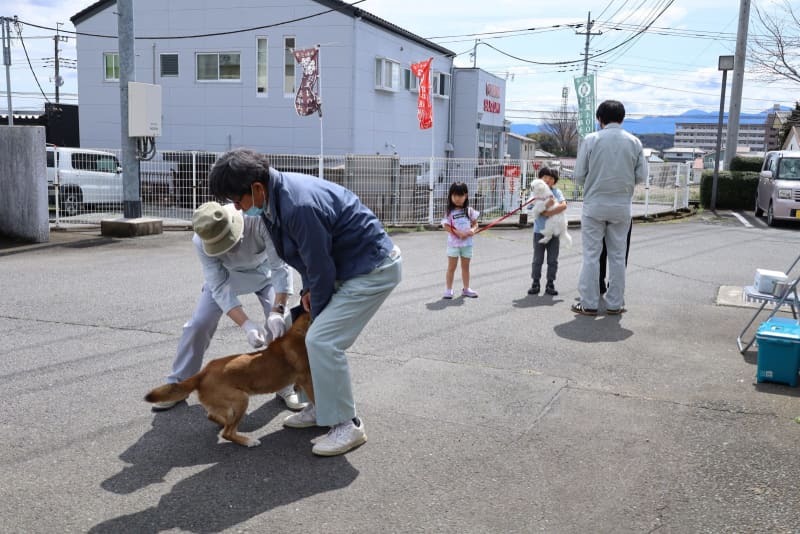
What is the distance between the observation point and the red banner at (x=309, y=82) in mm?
16906

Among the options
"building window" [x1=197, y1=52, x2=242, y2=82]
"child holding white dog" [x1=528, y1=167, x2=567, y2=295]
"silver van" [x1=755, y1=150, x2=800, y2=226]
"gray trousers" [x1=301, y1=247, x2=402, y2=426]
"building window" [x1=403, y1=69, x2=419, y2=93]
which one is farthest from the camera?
"building window" [x1=403, y1=69, x2=419, y2=93]

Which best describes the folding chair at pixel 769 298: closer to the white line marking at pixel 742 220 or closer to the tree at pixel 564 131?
the white line marking at pixel 742 220

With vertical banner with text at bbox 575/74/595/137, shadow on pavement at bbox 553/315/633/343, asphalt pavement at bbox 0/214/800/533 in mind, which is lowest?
asphalt pavement at bbox 0/214/800/533

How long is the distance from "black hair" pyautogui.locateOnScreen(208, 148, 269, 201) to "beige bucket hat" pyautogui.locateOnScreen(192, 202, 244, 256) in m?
0.37

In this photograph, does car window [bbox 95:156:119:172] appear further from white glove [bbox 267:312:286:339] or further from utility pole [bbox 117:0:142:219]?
white glove [bbox 267:312:286:339]

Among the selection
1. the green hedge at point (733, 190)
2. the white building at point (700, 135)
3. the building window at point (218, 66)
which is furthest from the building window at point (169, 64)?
the white building at point (700, 135)

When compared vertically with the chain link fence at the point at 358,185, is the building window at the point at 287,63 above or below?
above

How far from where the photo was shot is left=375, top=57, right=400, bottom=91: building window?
22.0 metres

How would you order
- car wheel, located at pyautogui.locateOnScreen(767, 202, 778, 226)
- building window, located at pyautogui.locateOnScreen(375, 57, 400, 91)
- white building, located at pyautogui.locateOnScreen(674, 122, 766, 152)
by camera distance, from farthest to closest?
white building, located at pyautogui.locateOnScreen(674, 122, 766, 152)
building window, located at pyautogui.locateOnScreen(375, 57, 400, 91)
car wheel, located at pyautogui.locateOnScreen(767, 202, 778, 226)

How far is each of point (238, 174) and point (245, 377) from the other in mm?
1111

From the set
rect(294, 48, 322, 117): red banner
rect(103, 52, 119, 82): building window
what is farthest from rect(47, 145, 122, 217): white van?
rect(103, 52, 119, 82): building window

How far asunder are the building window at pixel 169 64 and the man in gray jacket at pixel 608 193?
59.0ft

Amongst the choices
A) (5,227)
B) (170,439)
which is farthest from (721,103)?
(170,439)

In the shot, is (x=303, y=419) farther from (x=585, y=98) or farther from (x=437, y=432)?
(x=585, y=98)
